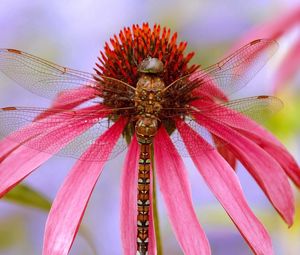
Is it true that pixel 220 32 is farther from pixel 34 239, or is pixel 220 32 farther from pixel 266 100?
pixel 266 100

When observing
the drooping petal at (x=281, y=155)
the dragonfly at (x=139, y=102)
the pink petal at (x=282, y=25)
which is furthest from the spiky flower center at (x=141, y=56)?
the pink petal at (x=282, y=25)


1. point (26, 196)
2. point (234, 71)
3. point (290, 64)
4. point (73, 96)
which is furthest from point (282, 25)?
point (26, 196)

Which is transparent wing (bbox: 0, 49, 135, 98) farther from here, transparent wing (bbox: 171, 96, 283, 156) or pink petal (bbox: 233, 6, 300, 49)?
pink petal (bbox: 233, 6, 300, 49)

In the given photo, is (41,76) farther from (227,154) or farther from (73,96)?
(227,154)

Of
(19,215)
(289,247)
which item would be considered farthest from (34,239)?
(289,247)

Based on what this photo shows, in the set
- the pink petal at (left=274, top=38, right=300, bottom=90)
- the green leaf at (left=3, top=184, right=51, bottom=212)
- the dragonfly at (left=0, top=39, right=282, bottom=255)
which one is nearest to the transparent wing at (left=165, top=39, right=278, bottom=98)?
the dragonfly at (left=0, top=39, right=282, bottom=255)

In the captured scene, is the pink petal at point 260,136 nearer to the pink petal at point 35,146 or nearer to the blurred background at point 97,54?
the pink petal at point 35,146
